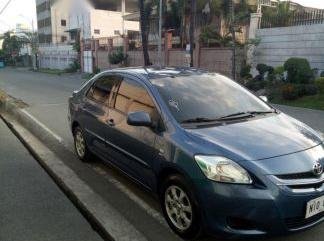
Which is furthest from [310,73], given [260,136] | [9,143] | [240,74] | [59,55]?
[59,55]

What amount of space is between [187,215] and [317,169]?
117cm

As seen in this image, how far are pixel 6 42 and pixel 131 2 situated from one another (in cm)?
3261

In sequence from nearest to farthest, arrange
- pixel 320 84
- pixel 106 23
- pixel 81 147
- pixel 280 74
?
pixel 81 147 < pixel 320 84 < pixel 280 74 < pixel 106 23

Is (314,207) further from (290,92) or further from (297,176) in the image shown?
(290,92)

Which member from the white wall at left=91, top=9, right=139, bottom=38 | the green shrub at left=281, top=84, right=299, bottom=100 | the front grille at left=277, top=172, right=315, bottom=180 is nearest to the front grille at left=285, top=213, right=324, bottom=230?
the front grille at left=277, top=172, right=315, bottom=180

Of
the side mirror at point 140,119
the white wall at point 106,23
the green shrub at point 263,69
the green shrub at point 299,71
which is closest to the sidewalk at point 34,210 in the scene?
the side mirror at point 140,119

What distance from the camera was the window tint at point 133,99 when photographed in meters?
4.38

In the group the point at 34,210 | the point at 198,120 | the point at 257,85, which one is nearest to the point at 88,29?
the point at 257,85

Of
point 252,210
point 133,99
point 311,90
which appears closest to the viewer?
point 252,210

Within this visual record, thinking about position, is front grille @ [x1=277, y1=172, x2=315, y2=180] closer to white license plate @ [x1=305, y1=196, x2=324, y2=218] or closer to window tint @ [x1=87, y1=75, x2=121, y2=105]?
white license plate @ [x1=305, y1=196, x2=324, y2=218]

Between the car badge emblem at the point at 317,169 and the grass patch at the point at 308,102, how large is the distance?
10228mm

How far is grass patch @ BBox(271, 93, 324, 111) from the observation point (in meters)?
13.4

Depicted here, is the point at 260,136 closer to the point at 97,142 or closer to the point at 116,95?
the point at 116,95

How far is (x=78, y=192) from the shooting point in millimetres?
4918
